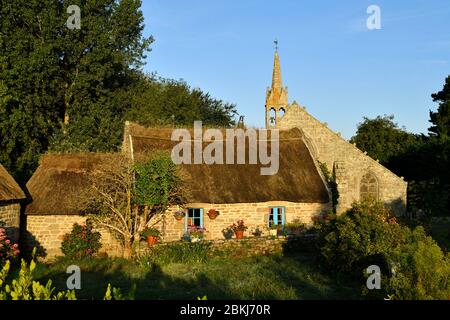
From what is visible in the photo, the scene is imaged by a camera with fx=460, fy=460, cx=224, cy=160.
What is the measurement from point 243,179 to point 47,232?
27.6 feet

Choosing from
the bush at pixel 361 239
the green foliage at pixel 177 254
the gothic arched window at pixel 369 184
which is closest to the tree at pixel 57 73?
the green foliage at pixel 177 254

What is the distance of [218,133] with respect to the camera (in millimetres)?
23172

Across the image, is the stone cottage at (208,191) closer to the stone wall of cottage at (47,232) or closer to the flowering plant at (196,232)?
the stone wall of cottage at (47,232)

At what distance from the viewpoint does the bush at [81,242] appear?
17.5 meters

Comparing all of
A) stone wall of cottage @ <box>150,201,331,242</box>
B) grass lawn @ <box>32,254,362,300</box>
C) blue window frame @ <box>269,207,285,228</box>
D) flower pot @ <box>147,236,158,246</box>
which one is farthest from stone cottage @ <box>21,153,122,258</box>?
blue window frame @ <box>269,207,285,228</box>

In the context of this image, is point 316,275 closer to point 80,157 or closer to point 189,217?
point 189,217

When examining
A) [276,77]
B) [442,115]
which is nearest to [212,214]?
[276,77]

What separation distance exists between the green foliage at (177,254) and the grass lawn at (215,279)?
0.25 m

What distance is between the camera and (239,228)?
18859 millimetres

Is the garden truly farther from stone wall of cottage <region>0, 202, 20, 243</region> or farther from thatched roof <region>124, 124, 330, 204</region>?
thatched roof <region>124, 124, 330, 204</region>

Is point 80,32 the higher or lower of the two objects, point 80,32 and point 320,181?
the higher

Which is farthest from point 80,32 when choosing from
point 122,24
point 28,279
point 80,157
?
point 28,279

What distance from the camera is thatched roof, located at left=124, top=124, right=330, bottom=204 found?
19516mm
